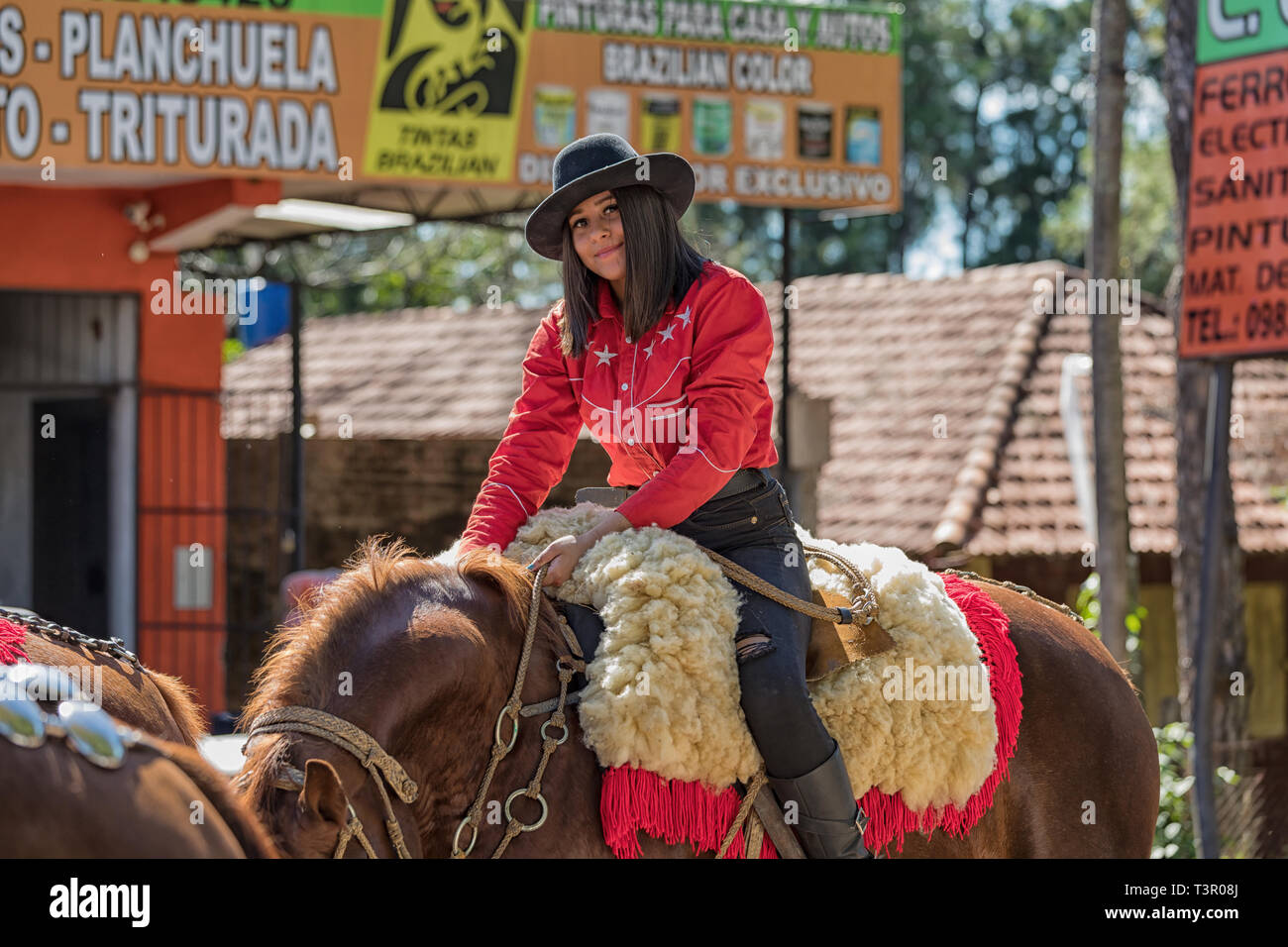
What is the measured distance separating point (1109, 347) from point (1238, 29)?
5.58ft

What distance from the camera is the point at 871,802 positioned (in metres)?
3.61

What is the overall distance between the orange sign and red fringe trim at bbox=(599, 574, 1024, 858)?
124 inches

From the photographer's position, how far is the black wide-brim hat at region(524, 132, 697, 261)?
3.51 m

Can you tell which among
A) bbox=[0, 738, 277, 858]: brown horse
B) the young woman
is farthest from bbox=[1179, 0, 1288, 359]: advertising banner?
bbox=[0, 738, 277, 858]: brown horse

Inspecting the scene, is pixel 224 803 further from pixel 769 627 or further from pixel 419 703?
pixel 769 627

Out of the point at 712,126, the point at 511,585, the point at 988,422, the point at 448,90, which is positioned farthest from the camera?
the point at 988,422

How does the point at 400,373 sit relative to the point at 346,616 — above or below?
above

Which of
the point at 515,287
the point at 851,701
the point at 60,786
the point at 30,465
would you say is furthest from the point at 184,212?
the point at 515,287

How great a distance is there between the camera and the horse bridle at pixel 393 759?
2.79 m

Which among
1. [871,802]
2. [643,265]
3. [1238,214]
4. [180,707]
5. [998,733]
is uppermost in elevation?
[1238,214]

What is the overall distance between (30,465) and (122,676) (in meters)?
8.16

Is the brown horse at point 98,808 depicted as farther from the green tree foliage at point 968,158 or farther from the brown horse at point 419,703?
the green tree foliage at point 968,158

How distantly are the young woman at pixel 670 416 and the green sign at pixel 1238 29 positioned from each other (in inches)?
166

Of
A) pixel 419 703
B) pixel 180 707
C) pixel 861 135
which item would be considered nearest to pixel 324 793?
pixel 419 703
